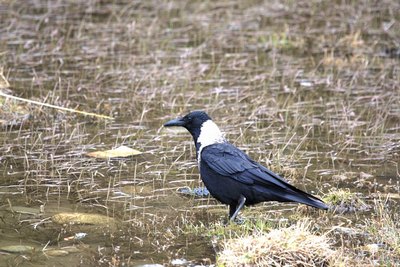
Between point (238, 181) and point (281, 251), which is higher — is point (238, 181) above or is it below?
above

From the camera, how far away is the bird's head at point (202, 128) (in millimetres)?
6223

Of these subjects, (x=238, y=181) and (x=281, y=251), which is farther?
(x=238, y=181)

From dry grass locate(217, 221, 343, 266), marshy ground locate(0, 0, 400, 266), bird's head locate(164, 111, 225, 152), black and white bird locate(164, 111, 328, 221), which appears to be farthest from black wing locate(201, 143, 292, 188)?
dry grass locate(217, 221, 343, 266)

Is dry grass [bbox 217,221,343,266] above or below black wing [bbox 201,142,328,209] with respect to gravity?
below

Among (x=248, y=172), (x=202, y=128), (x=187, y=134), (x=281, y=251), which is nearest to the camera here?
(x=281, y=251)

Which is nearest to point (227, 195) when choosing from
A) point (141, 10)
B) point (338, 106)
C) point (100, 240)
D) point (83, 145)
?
point (100, 240)

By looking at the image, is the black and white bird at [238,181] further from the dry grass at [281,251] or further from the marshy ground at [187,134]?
the dry grass at [281,251]

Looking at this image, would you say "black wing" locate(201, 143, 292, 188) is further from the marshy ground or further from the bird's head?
the marshy ground

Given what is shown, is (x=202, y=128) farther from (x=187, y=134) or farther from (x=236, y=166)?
(x=187, y=134)

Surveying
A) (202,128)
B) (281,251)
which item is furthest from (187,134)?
(281,251)

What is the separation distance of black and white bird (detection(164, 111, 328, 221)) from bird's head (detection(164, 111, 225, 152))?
0.14 meters

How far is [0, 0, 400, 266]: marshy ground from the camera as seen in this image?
5.27m

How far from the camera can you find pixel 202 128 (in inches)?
248

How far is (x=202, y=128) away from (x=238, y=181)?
748 millimetres
